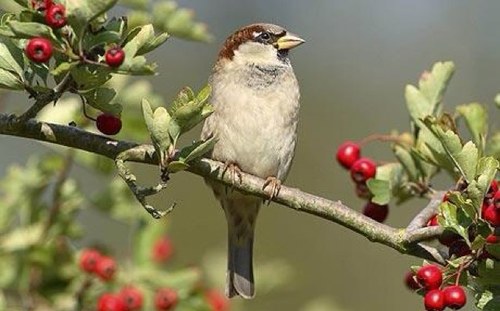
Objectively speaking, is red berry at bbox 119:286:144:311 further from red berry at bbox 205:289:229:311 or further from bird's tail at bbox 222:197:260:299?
bird's tail at bbox 222:197:260:299

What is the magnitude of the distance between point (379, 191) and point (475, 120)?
293 mm

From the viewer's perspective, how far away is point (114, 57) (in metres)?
2.32

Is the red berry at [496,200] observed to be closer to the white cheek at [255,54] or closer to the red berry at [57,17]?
the red berry at [57,17]

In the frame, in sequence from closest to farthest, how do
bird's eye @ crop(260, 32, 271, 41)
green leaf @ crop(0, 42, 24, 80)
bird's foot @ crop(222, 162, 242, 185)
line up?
green leaf @ crop(0, 42, 24, 80) < bird's foot @ crop(222, 162, 242, 185) < bird's eye @ crop(260, 32, 271, 41)

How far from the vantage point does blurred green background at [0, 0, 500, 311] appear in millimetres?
8820

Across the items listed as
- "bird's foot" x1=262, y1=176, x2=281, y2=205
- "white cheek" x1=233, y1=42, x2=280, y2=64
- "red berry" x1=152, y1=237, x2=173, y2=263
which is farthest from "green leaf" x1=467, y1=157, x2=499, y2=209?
"white cheek" x1=233, y1=42, x2=280, y2=64

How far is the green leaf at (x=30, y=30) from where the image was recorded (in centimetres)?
230

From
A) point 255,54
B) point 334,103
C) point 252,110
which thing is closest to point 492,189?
point 252,110

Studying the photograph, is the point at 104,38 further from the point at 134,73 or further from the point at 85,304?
the point at 85,304

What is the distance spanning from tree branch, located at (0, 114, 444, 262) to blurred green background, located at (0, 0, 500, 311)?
13.6 feet

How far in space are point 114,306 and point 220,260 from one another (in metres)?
0.77

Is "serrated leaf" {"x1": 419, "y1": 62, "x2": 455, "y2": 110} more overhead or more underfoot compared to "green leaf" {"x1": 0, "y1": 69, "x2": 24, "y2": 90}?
more underfoot

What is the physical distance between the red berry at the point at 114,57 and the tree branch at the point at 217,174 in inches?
11.0

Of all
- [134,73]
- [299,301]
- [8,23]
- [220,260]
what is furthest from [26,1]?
[299,301]
